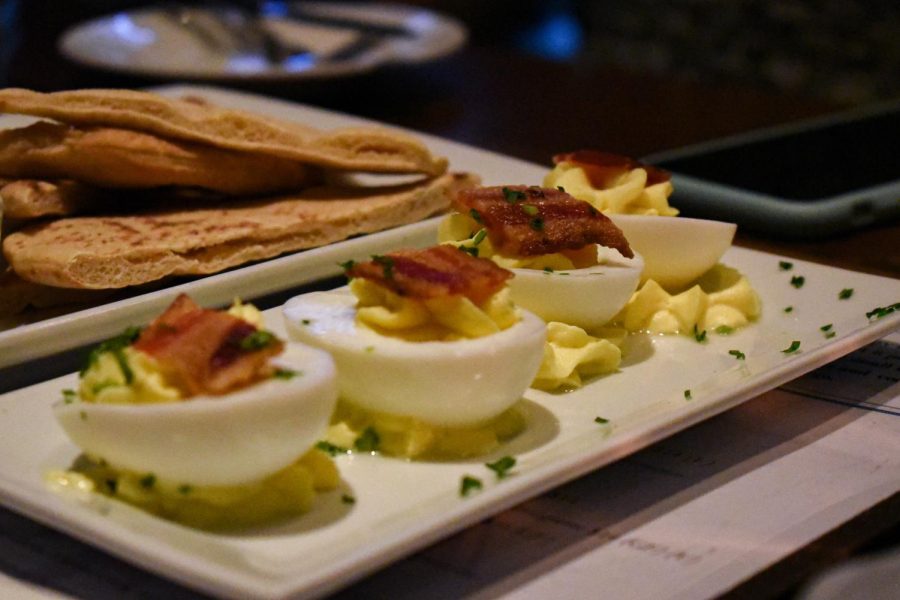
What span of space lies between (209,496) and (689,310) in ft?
3.98

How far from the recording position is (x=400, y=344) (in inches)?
73.5

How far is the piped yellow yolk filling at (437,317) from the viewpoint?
6.15 feet

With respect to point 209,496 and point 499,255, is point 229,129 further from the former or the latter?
point 209,496

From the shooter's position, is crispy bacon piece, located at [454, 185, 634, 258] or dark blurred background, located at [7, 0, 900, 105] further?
dark blurred background, located at [7, 0, 900, 105]

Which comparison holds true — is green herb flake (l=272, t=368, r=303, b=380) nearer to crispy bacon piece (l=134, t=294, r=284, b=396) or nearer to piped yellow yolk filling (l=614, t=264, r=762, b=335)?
crispy bacon piece (l=134, t=294, r=284, b=396)

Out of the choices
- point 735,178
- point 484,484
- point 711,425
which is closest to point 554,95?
point 735,178

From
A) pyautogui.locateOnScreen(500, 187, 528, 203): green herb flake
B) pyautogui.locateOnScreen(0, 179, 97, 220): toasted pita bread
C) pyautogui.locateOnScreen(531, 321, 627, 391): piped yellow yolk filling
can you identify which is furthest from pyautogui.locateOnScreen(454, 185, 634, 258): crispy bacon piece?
pyautogui.locateOnScreen(0, 179, 97, 220): toasted pita bread

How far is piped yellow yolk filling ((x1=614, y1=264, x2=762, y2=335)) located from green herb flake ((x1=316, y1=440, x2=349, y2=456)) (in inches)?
31.8

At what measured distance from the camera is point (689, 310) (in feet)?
8.16

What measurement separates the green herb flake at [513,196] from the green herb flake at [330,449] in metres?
0.66

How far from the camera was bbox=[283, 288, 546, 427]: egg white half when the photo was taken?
1837 millimetres

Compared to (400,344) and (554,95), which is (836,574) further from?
(554,95)

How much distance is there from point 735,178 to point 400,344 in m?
1.91

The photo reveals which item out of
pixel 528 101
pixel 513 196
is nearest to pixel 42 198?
pixel 513 196
